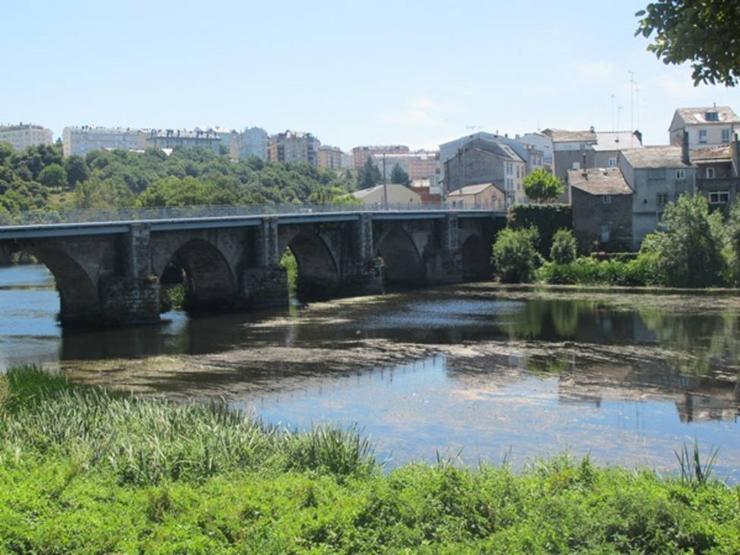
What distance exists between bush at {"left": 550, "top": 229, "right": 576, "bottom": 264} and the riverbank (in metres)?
58.2

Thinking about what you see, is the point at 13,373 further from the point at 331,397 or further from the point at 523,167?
the point at 523,167

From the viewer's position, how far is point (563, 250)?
3036 inches

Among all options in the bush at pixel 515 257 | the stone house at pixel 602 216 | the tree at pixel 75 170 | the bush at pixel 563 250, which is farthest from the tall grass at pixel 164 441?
the tree at pixel 75 170

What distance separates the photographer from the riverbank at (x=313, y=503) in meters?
14.4

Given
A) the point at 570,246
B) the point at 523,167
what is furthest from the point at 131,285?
the point at 523,167

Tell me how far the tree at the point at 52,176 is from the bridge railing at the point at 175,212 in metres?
112

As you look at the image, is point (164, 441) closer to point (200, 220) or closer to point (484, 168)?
point (200, 220)

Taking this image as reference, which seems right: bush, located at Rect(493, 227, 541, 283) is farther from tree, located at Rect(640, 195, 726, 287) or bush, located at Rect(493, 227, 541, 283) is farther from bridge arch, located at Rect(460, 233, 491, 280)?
tree, located at Rect(640, 195, 726, 287)

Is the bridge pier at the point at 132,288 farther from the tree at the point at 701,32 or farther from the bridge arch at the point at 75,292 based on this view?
the tree at the point at 701,32

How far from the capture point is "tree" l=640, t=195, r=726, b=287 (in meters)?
66.8

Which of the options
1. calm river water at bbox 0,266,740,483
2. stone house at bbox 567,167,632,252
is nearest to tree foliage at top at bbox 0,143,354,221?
stone house at bbox 567,167,632,252

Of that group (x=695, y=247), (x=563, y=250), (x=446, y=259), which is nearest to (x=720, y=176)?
(x=563, y=250)

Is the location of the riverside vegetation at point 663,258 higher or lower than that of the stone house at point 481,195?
lower

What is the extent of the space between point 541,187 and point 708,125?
67.5ft
